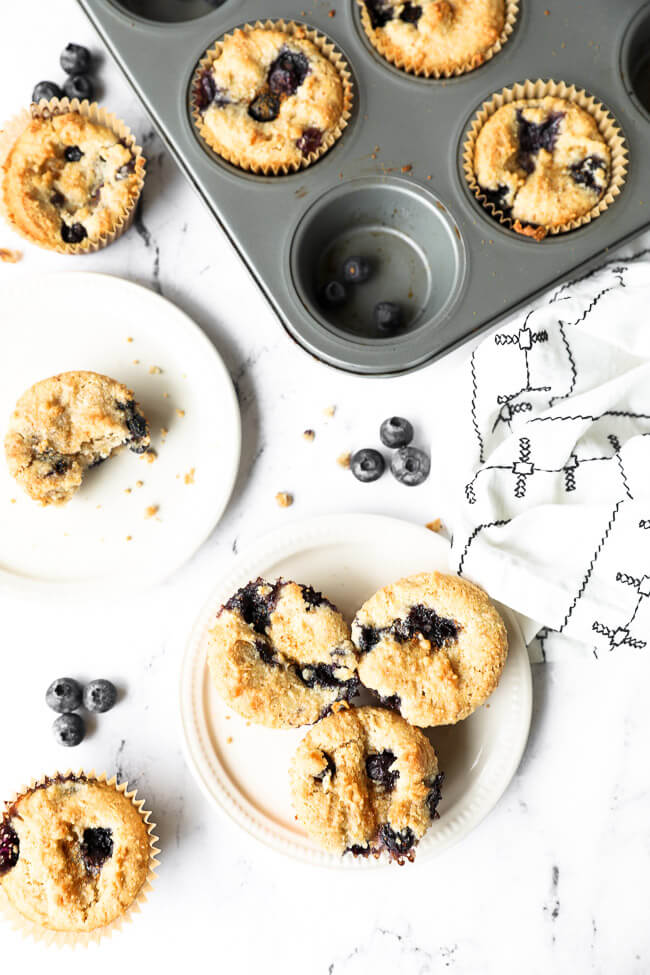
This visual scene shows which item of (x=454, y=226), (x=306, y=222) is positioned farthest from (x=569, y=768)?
(x=306, y=222)

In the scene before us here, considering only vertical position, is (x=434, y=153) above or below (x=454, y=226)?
above

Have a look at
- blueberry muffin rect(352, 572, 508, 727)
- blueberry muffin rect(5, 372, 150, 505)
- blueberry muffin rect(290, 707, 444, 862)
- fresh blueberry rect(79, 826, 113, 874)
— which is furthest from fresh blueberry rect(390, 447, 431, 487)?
fresh blueberry rect(79, 826, 113, 874)

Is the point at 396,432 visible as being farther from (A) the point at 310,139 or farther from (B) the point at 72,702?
(B) the point at 72,702

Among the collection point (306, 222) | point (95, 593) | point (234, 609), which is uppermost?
point (306, 222)

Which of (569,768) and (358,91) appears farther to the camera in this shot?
(569,768)

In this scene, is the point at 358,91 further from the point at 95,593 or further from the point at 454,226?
the point at 95,593

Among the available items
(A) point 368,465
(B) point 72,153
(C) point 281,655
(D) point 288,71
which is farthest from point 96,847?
(D) point 288,71

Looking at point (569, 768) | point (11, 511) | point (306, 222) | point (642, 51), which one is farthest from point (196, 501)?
point (642, 51)
